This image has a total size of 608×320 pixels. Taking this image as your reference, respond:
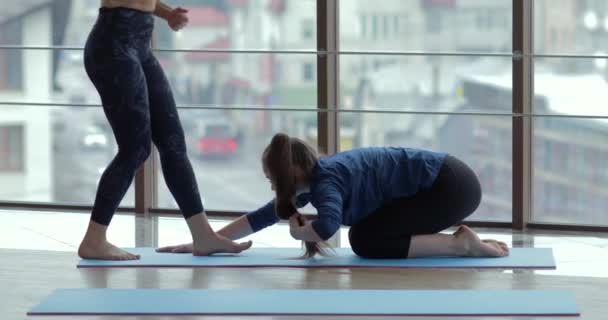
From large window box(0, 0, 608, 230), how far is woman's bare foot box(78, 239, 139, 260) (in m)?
2.02

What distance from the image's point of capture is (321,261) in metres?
4.48

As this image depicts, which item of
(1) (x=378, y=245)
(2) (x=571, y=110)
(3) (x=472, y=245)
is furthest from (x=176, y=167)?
(2) (x=571, y=110)

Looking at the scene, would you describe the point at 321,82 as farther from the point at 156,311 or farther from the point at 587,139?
the point at 587,139

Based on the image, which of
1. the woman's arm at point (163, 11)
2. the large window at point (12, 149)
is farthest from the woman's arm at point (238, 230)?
the large window at point (12, 149)

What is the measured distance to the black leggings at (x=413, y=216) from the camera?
4477mm

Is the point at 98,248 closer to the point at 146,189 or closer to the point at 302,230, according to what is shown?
the point at 302,230

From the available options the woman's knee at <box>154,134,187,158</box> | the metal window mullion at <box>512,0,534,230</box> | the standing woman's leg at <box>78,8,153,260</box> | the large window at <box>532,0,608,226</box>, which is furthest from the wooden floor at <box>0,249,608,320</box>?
the large window at <box>532,0,608,226</box>

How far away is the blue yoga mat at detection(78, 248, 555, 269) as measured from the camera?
4406 mm

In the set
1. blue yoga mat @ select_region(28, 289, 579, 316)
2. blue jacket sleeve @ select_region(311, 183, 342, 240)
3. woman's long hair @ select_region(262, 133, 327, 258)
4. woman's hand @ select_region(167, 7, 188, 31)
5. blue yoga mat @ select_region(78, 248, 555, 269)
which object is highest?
woman's hand @ select_region(167, 7, 188, 31)

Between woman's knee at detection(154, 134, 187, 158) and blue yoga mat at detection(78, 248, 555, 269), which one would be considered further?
woman's knee at detection(154, 134, 187, 158)

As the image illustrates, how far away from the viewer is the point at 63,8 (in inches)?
373

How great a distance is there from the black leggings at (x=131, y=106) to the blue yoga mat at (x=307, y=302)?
1.89 ft

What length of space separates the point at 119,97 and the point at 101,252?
1.70ft

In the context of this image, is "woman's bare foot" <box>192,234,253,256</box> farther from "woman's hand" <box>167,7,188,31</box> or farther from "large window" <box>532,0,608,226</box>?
"large window" <box>532,0,608,226</box>
